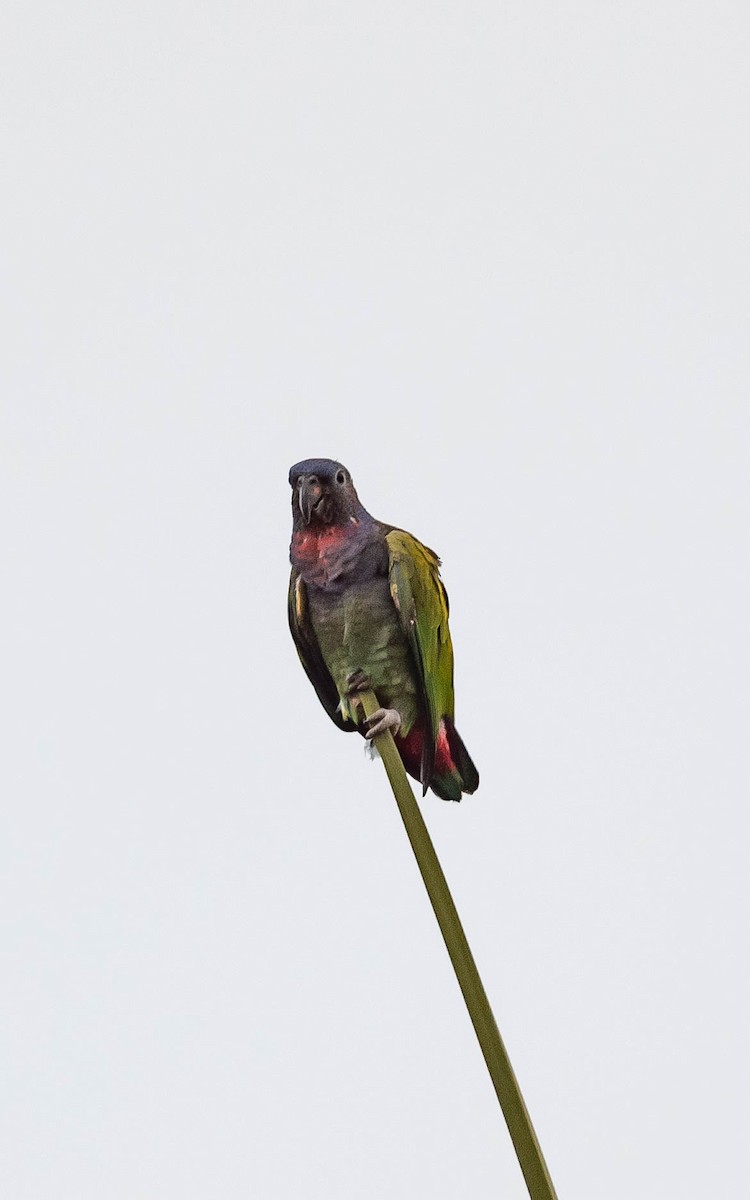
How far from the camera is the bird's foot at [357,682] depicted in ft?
3.60

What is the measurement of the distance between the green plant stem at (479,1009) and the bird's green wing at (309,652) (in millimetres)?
281

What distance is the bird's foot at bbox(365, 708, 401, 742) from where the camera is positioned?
1.03 m

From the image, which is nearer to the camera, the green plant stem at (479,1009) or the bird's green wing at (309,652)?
the green plant stem at (479,1009)

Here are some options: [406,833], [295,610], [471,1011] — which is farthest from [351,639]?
[471,1011]

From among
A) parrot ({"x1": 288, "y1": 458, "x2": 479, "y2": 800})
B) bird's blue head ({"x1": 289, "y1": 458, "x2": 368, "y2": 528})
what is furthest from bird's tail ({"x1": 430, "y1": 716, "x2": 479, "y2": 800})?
bird's blue head ({"x1": 289, "y1": 458, "x2": 368, "y2": 528})

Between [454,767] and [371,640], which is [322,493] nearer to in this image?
[371,640]

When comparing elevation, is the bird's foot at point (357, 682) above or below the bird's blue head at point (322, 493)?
below

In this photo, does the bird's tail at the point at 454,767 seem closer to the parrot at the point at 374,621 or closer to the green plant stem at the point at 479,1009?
the parrot at the point at 374,621

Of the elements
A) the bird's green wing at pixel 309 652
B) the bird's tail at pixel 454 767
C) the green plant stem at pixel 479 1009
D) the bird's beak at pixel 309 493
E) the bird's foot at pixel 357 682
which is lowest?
the green plant stem at pixel 479 1009

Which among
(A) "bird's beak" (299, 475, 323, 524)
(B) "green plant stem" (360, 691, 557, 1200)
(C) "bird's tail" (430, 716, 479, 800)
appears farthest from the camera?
(C) "bird's tail" (430, 716, 479, 800)

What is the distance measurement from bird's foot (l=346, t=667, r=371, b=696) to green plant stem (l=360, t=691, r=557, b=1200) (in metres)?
0.24

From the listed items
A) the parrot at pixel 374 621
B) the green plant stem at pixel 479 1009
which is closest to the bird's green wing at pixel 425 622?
the parrot at pixel 374 621

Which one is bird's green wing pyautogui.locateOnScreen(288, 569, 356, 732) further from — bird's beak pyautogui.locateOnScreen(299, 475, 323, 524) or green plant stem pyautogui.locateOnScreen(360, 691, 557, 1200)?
green plant stem pyautogui.locateOnScreen(360, 691, 557, 1200)

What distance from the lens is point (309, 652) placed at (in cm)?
113
